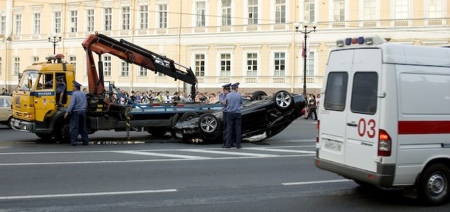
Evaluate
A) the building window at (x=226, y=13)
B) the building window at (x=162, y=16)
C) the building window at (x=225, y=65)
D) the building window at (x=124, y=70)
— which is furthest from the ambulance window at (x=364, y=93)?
the building window at (x=124, y=70)

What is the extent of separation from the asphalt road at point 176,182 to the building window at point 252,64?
98.2ft

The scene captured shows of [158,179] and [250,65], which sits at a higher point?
[250,65]

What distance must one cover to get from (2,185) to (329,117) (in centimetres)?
560

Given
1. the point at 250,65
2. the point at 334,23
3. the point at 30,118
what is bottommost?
the point at 30,118

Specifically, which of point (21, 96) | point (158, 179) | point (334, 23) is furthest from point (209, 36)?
point (158, 179)

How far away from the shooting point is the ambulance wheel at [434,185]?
795 centimetres

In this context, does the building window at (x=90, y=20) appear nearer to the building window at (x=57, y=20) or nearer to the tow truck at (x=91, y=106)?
the building window at (x=57, y=20)

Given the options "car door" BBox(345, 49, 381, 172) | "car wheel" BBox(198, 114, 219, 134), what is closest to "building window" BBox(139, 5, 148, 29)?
"car wheel" BBox(198, 114, 219, 134)

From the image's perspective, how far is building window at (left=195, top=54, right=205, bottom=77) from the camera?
47.1 meters

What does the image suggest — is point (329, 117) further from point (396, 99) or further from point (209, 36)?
point (209, 36)

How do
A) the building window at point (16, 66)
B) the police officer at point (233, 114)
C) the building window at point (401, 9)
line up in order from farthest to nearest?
the building window at point (16, 66) < the building window at point (401, 9) < the police officer at point (233, 114)

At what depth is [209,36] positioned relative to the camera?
46594mm

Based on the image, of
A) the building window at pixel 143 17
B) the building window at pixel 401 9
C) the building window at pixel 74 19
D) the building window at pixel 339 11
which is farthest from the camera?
the building window at pixel 74 19

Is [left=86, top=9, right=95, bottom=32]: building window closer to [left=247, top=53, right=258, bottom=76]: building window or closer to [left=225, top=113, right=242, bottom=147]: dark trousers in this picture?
[left=247, top=53, right=258, bottom=76]: building window
